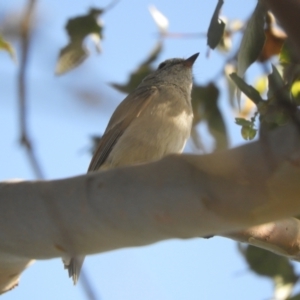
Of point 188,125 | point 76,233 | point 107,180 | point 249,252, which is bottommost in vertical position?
point 249,252

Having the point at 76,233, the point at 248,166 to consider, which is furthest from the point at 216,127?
the point at 248,166

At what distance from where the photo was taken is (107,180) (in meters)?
1.28

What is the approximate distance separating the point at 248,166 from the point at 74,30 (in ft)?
8.94

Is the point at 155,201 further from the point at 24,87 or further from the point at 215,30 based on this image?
the point at 215,30

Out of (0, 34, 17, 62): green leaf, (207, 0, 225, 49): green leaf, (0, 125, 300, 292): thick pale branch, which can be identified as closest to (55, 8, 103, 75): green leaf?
(0, 34, 17, 62): green leaf

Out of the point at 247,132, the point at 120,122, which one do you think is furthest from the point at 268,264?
the point at 120,122

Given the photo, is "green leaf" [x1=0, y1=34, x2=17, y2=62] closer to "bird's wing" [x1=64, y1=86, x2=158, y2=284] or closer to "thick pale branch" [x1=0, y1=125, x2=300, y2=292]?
"bird's wing" [x1=64, y1=86, x2=158, y2=284]

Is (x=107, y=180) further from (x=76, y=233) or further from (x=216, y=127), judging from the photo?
(x=216, y=127)

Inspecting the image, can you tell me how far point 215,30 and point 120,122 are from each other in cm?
110

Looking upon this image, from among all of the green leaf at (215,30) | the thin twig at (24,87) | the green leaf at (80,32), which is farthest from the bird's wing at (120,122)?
the thin twig at (24,87)

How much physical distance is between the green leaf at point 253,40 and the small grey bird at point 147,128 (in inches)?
34.2

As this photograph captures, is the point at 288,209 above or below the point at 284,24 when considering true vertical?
below

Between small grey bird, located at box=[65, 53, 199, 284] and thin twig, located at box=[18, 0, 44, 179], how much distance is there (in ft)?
5.58

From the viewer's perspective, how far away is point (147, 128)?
11.3 feet
